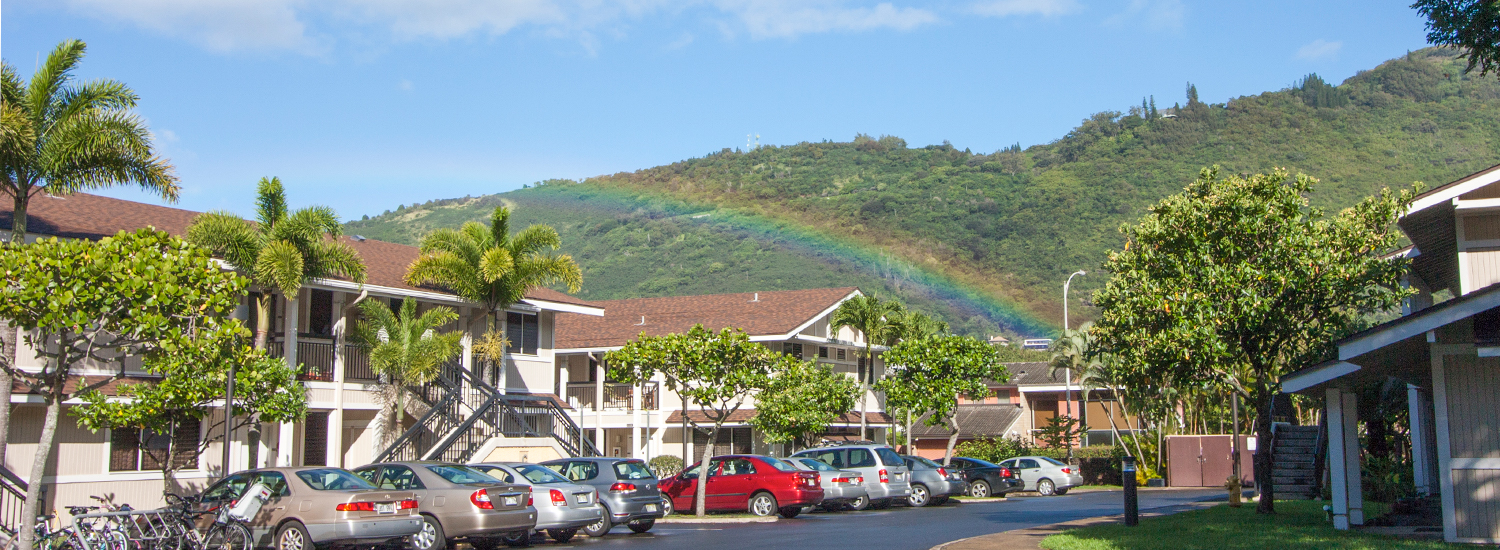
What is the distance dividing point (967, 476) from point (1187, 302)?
56.2ft

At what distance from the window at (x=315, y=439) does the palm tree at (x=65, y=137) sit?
33.9 feet

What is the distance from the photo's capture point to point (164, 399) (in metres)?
19.6

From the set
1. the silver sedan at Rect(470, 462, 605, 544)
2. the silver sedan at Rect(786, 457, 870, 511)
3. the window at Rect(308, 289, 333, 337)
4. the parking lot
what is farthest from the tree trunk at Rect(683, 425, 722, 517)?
the window at Rect(308, 289, 333, 337)

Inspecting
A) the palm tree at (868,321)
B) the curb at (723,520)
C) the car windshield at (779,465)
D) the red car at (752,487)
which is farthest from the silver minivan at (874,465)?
the palm tree at (868,321)

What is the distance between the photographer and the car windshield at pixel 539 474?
19.7 m

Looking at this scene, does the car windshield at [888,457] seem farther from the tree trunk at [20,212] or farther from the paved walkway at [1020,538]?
the tree trunk at [20,212]

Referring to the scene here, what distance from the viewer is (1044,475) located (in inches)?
1497

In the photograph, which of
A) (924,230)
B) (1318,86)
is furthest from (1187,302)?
(1318,86)

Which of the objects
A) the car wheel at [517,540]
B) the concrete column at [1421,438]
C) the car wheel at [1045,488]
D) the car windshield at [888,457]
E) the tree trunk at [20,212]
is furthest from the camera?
the car wheel at [1045,488]

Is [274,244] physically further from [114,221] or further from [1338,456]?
[1338,456]

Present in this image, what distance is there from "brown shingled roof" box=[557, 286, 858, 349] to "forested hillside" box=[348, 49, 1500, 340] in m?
51.7

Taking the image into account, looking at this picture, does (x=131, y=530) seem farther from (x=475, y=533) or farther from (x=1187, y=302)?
(x=1187, y=302)

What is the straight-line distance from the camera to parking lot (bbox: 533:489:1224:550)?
58.2ft

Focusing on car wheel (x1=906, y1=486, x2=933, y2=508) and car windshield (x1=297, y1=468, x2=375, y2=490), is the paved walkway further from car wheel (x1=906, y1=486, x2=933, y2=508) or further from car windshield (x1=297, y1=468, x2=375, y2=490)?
car wheel (x1=906, y1=486, x2=933, y2=508)
